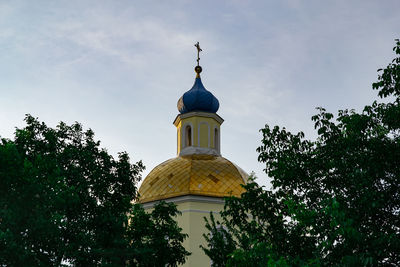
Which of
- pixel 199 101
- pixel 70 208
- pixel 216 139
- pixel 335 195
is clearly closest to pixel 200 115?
pixel 199 101

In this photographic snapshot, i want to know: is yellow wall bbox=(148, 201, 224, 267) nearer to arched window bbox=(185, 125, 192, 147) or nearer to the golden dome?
the golden dome

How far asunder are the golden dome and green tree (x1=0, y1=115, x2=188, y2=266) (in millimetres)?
7065

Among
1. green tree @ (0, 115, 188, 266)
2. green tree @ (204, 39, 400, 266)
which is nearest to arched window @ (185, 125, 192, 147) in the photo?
green tree @ (0, 115, 188, 266)

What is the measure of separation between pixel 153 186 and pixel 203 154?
13.7ft

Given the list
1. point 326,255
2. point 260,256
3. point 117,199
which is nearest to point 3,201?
point 117,199

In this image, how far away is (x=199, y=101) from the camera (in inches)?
1111

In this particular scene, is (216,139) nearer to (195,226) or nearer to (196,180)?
(196,180)

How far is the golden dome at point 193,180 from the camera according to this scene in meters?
22.5

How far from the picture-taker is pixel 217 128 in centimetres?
2844

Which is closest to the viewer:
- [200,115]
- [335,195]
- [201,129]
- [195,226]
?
[335,195]

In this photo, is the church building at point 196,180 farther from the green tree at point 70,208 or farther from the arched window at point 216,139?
the green tree at point 70,208

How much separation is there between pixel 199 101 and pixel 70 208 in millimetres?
16008

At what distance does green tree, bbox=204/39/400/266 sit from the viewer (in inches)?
377

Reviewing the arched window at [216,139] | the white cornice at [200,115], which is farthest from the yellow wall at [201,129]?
the arched window at [216,139]
